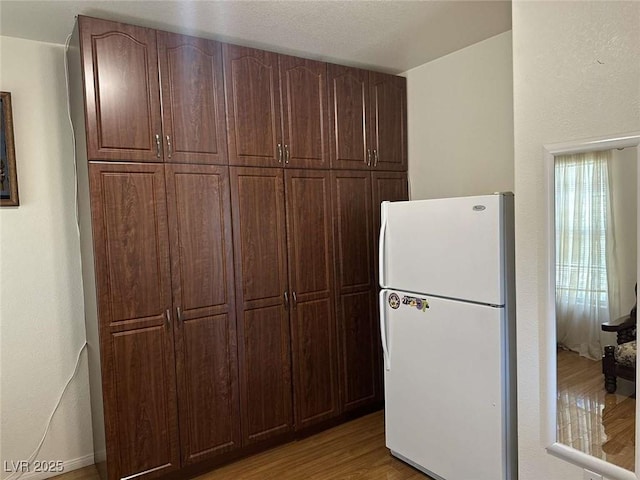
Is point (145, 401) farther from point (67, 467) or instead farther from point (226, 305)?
point (67, 467)

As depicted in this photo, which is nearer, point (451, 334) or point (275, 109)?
point (451, 334)

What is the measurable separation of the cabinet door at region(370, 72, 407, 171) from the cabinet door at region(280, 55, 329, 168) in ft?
1.35

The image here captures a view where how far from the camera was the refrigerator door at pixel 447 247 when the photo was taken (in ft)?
6.98

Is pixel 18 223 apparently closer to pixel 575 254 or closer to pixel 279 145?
pixel 279 145

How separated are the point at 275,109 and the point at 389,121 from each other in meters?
0.91

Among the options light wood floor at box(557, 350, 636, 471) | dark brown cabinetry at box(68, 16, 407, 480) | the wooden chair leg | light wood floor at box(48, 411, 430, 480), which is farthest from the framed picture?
the wooden chair leg

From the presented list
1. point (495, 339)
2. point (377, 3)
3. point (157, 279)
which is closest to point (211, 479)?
point (157, 279)

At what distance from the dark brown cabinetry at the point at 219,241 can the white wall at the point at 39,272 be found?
0.17 metres

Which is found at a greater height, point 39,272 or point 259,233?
point 259,233

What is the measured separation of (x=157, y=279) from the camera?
7.89 feet

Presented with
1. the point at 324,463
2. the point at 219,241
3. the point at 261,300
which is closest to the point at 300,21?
the point at 219,241

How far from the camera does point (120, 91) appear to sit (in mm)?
2268

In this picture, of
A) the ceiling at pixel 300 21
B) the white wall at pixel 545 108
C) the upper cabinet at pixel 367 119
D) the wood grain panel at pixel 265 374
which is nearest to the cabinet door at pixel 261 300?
the wood grain panel at pixel 265 374

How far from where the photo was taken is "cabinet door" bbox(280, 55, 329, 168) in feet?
9.15
